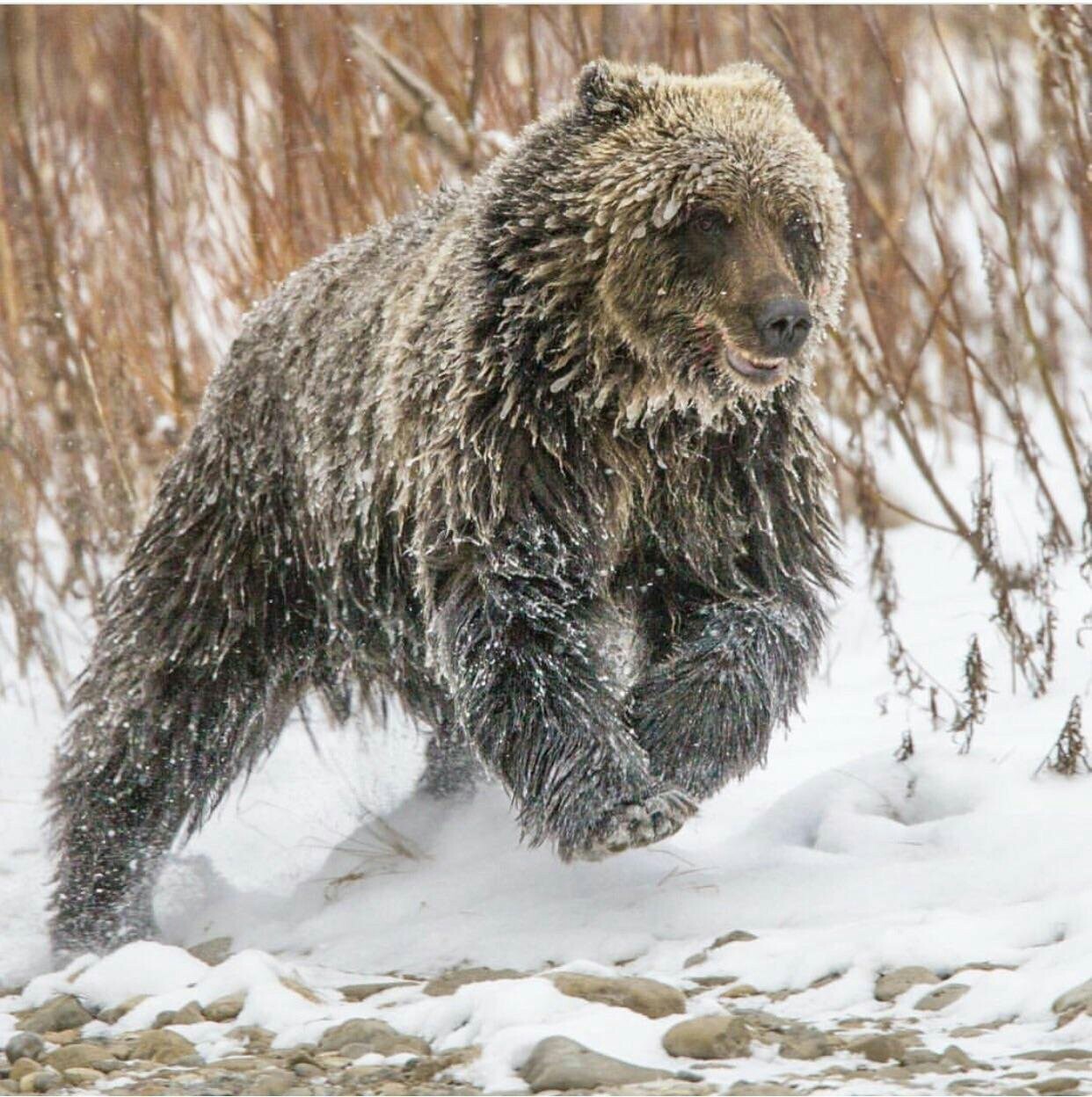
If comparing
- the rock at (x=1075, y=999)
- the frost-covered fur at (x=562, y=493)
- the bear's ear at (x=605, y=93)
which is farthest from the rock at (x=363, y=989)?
the bear's ear at (x=605, y=93)

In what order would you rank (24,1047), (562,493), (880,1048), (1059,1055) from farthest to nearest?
(562,493) < (24,1047) < (880,1048) < (1059,1055)

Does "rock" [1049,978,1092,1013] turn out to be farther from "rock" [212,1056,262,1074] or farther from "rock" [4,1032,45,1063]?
"rock" [4,1032,45,1063]

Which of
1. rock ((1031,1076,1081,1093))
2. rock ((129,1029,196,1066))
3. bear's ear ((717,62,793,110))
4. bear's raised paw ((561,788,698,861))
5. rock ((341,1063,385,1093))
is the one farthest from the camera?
bear's ear ((717,62,793,110))

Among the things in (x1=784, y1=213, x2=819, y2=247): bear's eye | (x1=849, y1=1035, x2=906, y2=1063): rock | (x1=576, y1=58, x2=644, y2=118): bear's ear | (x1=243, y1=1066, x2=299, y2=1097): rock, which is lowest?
(x1=849, y1=1035, x2=906, y2=1063): rock

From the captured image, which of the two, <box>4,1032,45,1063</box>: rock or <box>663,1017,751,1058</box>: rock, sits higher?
<box>4,1032,45,1063</box>: rock

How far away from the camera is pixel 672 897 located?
4.16 metres

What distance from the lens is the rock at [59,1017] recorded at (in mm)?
3779

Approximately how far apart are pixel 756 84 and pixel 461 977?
7.49 ft

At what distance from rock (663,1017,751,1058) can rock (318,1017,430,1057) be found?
49 cm

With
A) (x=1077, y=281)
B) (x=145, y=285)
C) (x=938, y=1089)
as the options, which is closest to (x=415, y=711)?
(x=938, y=1089)

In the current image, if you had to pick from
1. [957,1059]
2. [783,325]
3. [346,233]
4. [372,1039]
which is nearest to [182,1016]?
[372,1039]

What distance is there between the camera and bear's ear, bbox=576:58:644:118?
4.21 m

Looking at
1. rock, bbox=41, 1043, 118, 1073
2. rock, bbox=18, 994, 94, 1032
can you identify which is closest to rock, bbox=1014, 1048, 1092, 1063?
rock, bbox=41, 1043, 118, 1073

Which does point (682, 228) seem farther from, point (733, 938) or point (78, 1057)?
point (78, 1057)
